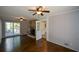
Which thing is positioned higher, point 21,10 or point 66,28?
point 21,10

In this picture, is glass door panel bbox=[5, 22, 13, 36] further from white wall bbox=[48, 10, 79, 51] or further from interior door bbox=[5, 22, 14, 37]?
white wall bbox=[48, 10, 79, 51]

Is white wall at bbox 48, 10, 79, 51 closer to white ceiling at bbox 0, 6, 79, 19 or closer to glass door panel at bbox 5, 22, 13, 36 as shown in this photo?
white ceiling at bbox 0, 6, 79, 19

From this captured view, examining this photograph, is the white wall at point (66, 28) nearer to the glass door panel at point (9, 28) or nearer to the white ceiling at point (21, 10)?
the white ceiling at point (21, 10)

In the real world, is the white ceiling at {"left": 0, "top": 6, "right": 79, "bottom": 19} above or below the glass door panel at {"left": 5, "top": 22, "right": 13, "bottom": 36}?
above

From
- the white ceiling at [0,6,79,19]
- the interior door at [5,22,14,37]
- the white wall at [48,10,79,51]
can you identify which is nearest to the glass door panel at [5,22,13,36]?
the interior door at [5,22,14,37]

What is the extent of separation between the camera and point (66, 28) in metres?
1.62

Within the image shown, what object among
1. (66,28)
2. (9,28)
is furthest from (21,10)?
(66,28)

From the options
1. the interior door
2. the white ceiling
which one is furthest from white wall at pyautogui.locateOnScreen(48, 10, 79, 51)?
the interior door

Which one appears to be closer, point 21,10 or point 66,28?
point 21,10

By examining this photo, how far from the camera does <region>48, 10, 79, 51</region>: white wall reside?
5.11 ft

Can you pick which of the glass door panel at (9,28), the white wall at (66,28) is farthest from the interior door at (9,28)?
the white wall at (66,28)

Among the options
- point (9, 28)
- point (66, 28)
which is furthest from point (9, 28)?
point (66, 28)

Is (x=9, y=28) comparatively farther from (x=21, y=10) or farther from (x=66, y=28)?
(x=66, y=28)
